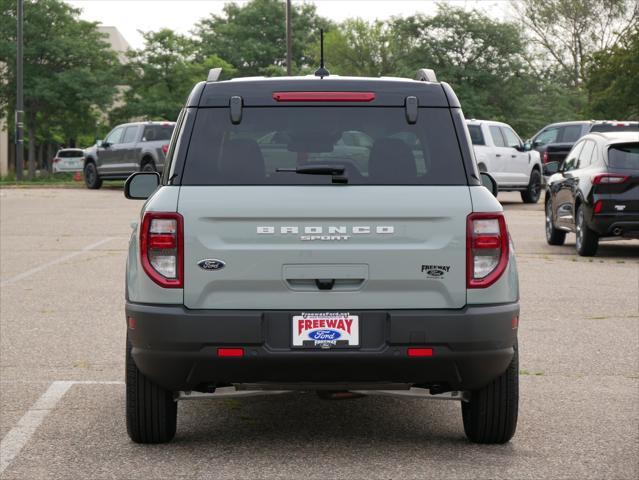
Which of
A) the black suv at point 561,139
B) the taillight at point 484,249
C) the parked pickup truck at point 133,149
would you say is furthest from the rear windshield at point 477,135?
the taillight at point 484,249

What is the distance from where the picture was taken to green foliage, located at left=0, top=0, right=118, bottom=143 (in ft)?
183

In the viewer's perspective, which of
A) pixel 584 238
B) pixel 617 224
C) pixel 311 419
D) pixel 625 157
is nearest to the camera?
pixel 311 419

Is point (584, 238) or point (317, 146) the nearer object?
point (317, 146)

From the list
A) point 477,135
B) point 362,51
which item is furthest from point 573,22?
point 477,135

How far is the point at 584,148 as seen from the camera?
17.8 m

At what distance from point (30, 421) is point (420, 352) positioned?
2.31 metres

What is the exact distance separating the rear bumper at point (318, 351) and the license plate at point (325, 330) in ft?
0.10

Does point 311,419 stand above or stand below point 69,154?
above

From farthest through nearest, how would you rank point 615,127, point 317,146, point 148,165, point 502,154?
1. point 148,165
2. point 615,127
3. point 502,154
4. point 317,146

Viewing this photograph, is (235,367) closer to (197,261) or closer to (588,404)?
→ (197,261)

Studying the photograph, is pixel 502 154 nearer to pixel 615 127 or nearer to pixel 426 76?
pixel 615 127

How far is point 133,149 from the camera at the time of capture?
36.4 m

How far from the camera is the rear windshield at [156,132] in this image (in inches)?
1436

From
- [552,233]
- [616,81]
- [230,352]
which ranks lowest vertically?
[552,233]
